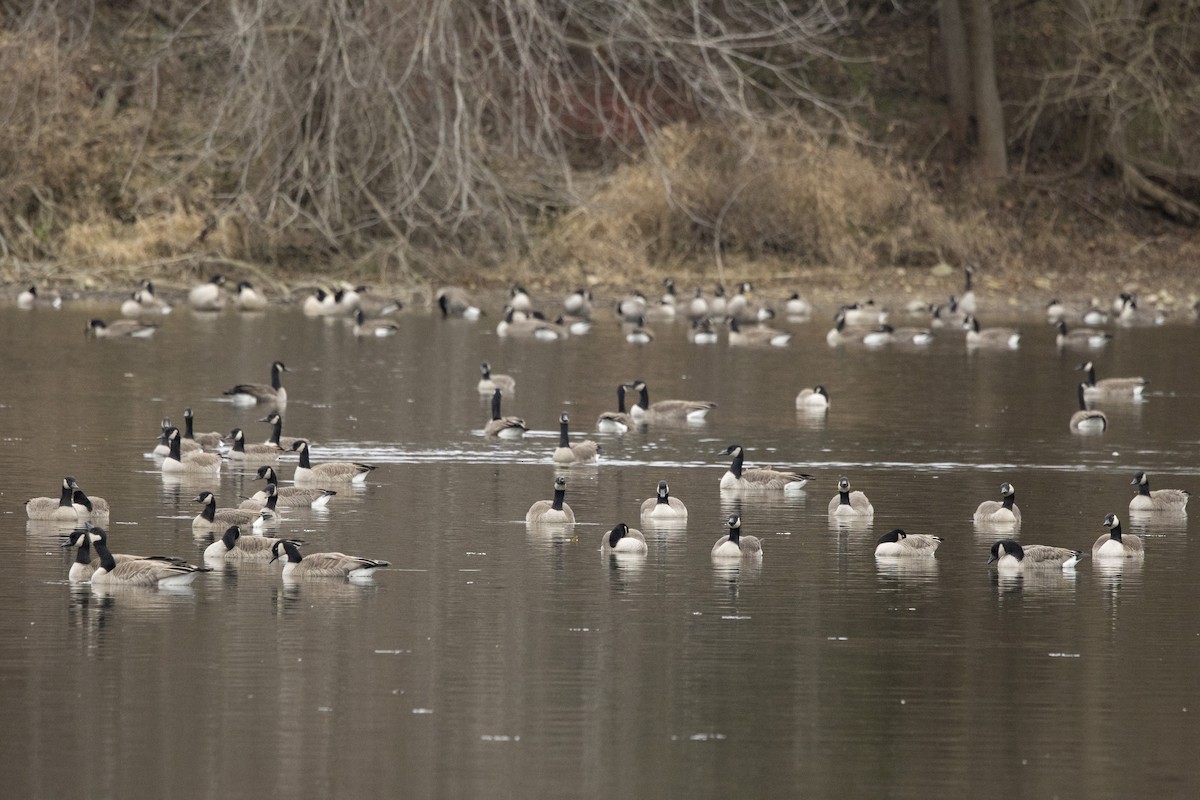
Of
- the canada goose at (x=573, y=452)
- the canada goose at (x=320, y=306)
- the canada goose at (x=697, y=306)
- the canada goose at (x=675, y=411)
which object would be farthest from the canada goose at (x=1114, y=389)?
the canada goose at (x=320, y=306)

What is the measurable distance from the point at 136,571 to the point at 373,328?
17791 millimetres

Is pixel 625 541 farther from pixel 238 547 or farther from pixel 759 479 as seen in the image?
pixel 759 479

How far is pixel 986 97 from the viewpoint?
40781mm

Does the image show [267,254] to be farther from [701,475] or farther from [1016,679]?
[1016,679]

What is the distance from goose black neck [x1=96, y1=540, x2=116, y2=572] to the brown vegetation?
19277 millimetres

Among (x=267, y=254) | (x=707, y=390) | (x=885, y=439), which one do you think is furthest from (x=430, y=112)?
(x=885, y=439)

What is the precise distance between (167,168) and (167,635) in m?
25.5

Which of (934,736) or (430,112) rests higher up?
(430,112)

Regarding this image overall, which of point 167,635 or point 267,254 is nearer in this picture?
point 167,635

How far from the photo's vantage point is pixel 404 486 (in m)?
16.0

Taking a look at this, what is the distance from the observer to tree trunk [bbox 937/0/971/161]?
42.5m

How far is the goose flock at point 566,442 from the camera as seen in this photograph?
12836 mm

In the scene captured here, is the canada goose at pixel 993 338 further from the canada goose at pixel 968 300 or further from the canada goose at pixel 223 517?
the canada goose at pixel 223 517

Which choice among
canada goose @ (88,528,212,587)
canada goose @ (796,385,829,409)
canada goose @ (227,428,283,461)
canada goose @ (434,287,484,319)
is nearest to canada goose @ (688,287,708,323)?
canada goose @ (434,287,484,319)
